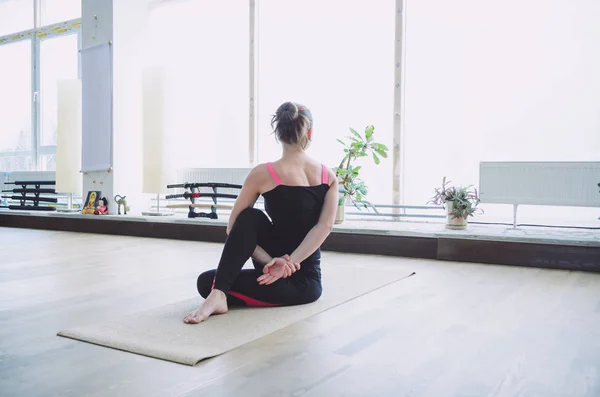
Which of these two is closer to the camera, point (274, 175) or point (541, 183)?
point (274, 175)

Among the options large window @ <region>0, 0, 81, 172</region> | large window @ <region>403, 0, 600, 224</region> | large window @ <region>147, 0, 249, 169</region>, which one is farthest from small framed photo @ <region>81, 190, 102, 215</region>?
large window @ <region>403, 0, 600, 224</region>

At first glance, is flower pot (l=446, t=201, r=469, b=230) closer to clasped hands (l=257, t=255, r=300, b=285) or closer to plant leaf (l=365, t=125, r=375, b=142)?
plant leaf (l=365, t=125, r=375, b=142)

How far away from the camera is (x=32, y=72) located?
771 cm

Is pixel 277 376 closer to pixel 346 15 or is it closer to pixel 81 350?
pixel 81 350

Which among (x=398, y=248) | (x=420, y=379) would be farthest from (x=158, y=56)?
(x=420, y=379)

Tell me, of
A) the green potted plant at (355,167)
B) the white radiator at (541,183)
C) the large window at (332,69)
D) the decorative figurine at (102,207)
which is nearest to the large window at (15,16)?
the decorative figurine at (102,207)

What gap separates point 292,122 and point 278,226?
0.43 metres

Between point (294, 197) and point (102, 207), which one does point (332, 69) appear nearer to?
point (102, 207)

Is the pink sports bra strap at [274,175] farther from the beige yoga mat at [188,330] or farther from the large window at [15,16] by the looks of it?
the large window at [15,16]

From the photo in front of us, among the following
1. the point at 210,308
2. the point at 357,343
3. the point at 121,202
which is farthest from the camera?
the point at 121,202

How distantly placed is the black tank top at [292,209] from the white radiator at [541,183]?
264cm

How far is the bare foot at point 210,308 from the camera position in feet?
6.83

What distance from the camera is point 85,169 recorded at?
6293mm

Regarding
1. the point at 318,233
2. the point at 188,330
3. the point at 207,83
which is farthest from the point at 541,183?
the point at 207,83
